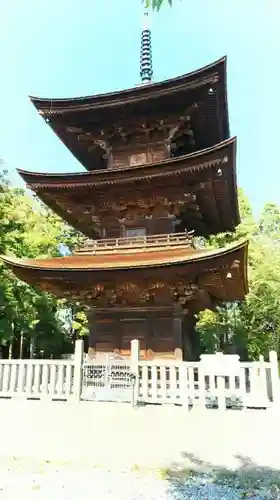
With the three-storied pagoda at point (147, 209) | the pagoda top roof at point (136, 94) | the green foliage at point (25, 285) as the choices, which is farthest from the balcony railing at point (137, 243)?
the green foliage at point (25, 285)

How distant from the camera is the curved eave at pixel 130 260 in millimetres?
8922

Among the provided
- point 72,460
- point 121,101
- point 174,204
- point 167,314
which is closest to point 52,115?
point 121,101

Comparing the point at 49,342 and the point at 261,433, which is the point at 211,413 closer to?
the point at 261,433

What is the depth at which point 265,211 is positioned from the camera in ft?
90.9

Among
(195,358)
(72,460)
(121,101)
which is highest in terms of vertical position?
(121,101)

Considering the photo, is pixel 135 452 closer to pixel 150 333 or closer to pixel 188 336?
pixel 150 333

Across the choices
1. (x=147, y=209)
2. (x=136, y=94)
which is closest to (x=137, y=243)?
(x=147, y=209)

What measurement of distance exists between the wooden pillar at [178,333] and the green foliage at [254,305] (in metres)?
13.6

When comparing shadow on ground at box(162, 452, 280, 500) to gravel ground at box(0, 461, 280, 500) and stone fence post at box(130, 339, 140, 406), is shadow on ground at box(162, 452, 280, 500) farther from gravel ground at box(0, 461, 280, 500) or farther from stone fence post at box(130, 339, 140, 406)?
stone fence post at box(130, 339, 140, 406)

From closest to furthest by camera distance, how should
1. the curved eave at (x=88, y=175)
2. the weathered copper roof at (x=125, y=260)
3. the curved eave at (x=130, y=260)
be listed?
the curved eave at (x=130, y=260) → the weathered copper roof at (x=125, y=260) → the curved eave at (x=88, y=175)

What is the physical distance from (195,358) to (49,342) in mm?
14402

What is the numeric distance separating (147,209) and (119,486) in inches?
307

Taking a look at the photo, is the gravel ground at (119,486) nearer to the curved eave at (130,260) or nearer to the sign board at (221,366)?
the sign board at (221,366)

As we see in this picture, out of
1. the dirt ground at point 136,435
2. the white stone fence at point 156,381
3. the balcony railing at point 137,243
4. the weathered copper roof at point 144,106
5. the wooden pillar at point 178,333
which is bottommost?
the dirt ground at point 136,435
